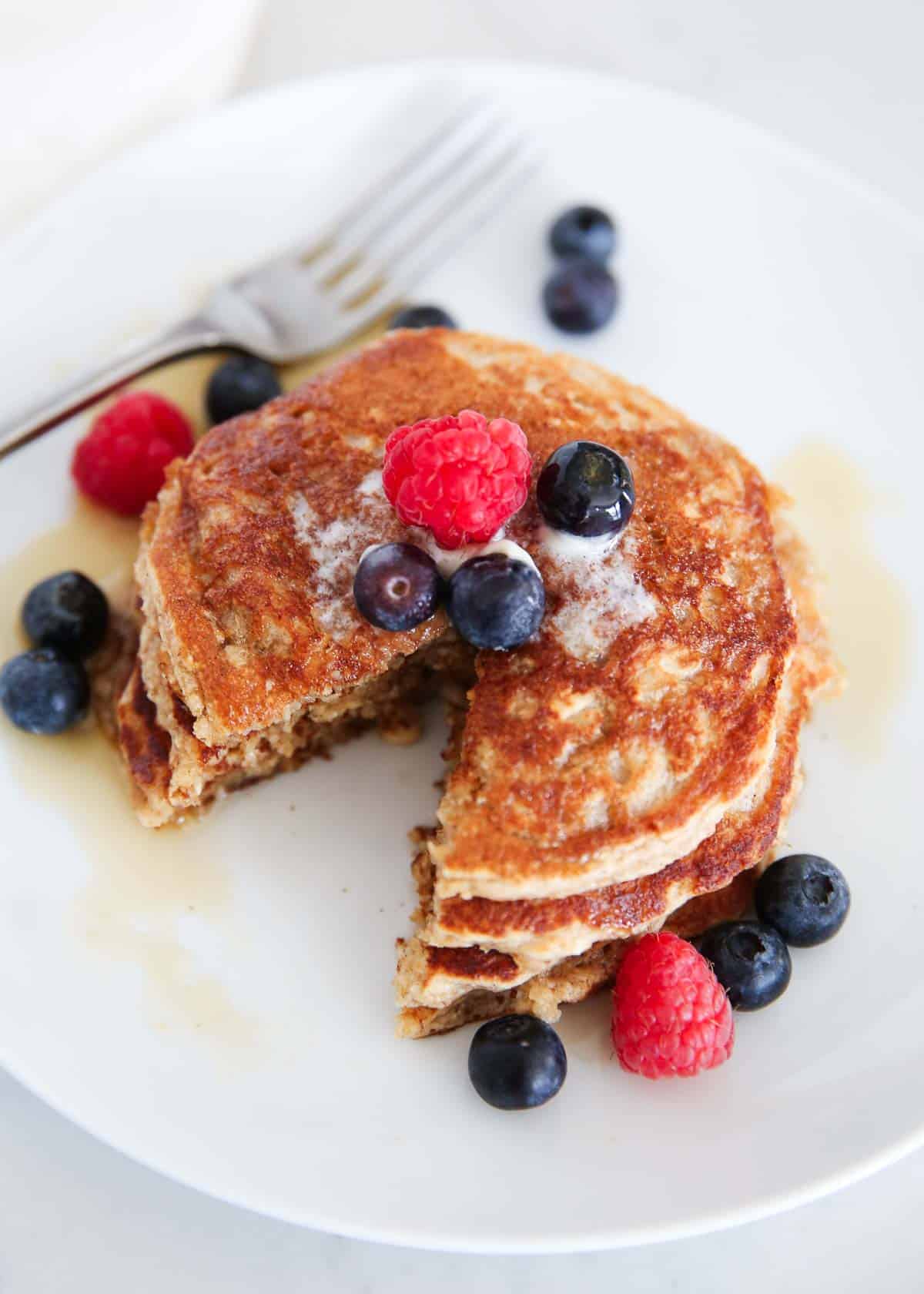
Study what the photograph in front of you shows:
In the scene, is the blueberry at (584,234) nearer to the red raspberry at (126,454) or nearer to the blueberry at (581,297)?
the blueberry at (581,297)

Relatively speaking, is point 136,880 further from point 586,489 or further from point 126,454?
point 586,489

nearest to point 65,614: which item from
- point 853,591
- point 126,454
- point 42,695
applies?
point 42,695

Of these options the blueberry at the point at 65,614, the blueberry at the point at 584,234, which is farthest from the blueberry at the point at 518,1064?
the blueberry at the point at 584,234

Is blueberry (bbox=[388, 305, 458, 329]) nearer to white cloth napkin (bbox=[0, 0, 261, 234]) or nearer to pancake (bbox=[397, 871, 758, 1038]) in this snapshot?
white cloth napkin (bbox=[0, 0, 261, 234])

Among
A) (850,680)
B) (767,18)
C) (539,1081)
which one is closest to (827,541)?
(850,680)

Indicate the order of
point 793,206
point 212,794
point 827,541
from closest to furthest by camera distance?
point 212,794
point 827,541
point 793,206

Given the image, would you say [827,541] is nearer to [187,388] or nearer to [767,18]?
[187,388]
